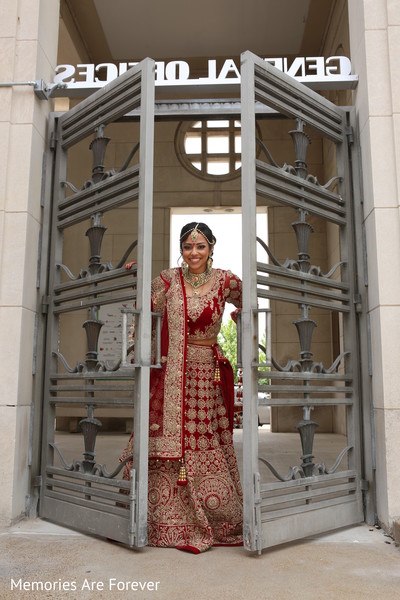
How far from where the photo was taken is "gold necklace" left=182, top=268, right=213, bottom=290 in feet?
13.8

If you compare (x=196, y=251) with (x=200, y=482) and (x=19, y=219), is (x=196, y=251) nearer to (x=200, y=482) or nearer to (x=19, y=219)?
(x=19, y=219)

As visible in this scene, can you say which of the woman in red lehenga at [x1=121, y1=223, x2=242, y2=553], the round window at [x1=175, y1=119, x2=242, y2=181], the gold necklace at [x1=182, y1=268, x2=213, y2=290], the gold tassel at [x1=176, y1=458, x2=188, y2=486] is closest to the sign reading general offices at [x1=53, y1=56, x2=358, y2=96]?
the woman in red lehenga at [x1=121, y1=223, x2=242, y2=553]

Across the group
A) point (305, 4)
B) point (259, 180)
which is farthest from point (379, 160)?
point (305, 4)

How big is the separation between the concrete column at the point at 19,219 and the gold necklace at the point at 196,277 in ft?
3.87

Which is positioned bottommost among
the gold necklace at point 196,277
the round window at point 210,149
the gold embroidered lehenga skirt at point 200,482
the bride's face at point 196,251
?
the gold embroidered lehenga skirt at point 200,482

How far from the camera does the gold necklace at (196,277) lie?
4.19 m

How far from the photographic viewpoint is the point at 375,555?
11.2 ft

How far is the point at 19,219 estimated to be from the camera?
14.2 ft

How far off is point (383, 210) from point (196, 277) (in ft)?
4.64

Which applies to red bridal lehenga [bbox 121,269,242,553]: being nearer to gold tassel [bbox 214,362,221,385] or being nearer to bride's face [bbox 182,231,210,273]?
gold tassel [bbox 214,362,221,385]

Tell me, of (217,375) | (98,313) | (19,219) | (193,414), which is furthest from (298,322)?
(19,219)

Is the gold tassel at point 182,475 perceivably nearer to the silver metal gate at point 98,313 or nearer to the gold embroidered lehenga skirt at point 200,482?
the gold embroidered lehenga skirt at point 200,482

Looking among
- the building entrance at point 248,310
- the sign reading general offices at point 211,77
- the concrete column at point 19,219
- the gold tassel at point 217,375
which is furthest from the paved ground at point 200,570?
the sign reading general offices at point 211,77

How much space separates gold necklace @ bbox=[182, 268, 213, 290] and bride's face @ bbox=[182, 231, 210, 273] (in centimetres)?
5
